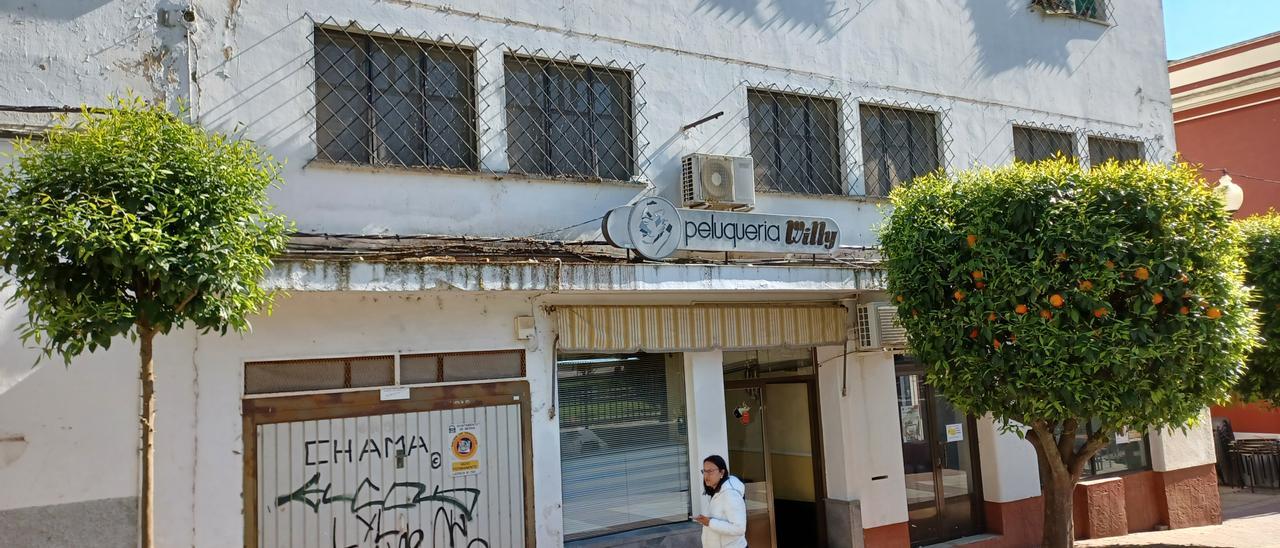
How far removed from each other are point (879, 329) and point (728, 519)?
12.8ft

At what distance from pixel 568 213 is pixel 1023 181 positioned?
408 cm

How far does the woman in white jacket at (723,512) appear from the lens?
6742mm

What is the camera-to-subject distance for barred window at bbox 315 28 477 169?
25.9ft

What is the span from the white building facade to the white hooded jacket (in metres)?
1.99

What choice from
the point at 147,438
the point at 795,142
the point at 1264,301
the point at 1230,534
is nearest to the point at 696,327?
the point at 795,142

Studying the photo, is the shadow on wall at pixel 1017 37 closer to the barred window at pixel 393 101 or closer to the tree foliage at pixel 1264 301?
the tree foliage at pixel 1264 301

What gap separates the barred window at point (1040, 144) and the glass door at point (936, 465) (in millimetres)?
3360

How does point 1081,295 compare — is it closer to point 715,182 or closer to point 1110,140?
point 715,182

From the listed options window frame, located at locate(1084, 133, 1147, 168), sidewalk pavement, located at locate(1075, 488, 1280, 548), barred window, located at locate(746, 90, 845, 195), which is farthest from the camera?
window frame, located at locate(1084, 133, 1147, 168)

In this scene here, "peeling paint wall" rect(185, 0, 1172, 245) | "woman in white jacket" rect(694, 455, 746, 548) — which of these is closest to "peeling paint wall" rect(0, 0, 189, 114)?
"peeling paint wall" rect(185, 0, 1172, 245)

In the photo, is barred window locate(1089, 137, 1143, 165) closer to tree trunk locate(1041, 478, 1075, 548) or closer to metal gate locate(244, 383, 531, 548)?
tree trunk locate(1041, 478, 1075, 548)

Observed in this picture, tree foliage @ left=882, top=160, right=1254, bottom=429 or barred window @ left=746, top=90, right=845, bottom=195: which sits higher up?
barred window @ left=746, top=90, right=845, bottom=195

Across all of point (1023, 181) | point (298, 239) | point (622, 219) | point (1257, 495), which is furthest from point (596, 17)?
point (1257, 495)

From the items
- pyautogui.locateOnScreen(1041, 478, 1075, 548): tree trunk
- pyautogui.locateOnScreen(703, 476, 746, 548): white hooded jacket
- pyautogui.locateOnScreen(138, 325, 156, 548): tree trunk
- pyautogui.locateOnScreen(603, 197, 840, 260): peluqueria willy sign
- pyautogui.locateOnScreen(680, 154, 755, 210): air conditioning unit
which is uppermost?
pyautogui.locateOnScreen(680, 154, 755, 210): air conditioning unit
